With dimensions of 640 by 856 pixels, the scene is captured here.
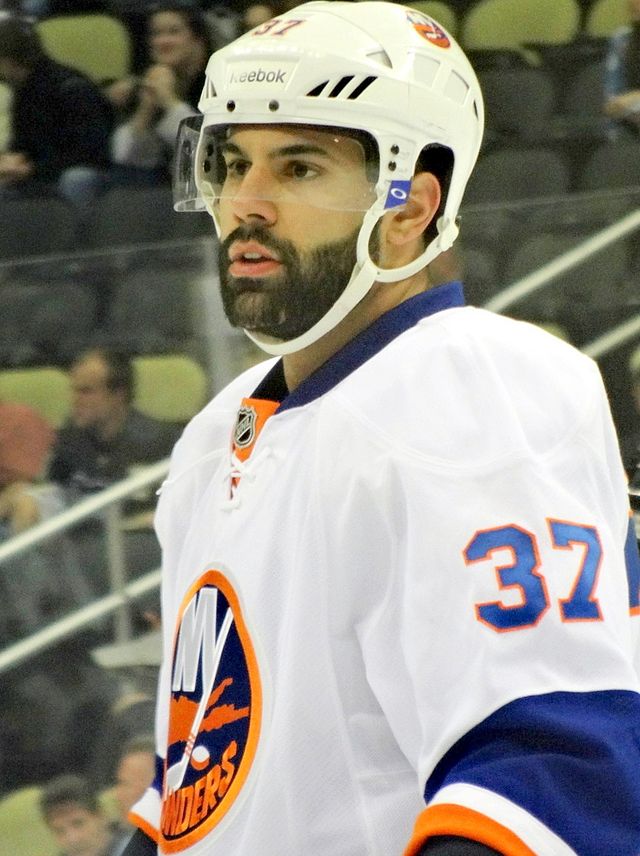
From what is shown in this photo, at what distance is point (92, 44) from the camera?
4320 millimetres

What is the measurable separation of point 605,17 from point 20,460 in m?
2.44

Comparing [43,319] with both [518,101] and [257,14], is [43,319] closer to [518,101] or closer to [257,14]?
[257,14]

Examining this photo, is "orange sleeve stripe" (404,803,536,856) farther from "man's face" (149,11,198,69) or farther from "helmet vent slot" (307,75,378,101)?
"man's face" (149,11,198,69)

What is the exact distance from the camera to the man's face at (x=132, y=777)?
2.95m

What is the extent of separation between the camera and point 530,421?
1.21m

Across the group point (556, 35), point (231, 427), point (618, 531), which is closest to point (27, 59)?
point (556, 35)

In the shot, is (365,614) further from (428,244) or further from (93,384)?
(93,384)

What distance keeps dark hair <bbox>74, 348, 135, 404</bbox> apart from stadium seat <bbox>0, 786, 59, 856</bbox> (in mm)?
776

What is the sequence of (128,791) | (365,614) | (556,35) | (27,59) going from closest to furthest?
(365,614) < (128,791) < (27,59) < (556,35)

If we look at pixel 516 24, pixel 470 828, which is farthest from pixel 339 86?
pixel 516 24

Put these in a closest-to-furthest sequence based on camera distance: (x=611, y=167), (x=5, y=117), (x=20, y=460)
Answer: (x=20, y=460) → (x=5, y=117) → (x=611, y=167)

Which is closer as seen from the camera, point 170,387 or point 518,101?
point 170,387

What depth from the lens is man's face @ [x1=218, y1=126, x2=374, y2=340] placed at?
1.36 meters

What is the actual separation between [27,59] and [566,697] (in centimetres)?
323
